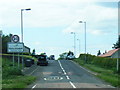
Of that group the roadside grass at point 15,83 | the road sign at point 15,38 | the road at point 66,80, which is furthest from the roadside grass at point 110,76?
the road sign at point 15,38

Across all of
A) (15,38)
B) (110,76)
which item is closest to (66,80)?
(110,76)

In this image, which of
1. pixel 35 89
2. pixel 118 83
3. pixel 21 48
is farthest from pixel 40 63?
pixel 35 89

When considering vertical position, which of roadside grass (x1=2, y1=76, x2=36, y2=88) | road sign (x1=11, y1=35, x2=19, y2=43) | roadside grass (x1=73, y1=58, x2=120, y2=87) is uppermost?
road sign (x1=11, y1=35, x2=19, y2=43)

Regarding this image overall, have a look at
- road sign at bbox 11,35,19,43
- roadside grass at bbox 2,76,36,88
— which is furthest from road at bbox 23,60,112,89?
road sign at bbox 11,35,19,43

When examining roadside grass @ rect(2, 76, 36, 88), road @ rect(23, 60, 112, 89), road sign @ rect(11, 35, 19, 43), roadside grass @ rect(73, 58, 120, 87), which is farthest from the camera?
road sign @ rect(11, 35, 19, 43)

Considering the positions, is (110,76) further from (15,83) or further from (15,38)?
(15,83)

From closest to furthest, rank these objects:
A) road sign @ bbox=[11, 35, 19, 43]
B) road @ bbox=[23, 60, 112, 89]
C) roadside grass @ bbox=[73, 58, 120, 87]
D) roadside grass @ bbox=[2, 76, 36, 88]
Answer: roadside grass @ bbox=[2, 76, 36, 88] → road @ bbox=[23, 60, 112, 89] → roadside grass @ bbox=[73, 58, 120, 87] → road sign @ bbox=[11, 35, 19, 43]

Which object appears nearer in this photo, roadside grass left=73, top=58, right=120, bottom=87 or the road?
the road

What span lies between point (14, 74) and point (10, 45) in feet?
11.3

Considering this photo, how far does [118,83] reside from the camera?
2881cm

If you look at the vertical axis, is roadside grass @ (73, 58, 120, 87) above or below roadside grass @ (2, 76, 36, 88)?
below

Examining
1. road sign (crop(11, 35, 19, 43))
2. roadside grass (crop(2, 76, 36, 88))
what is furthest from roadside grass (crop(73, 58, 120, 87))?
road sign (crop(11, 35, 19, 43))

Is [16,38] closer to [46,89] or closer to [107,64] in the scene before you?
[46,89]

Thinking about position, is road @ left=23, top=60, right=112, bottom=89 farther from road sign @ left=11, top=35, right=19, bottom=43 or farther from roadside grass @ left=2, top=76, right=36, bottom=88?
road sign @ left=11, top=35, right=19, bottom=43
